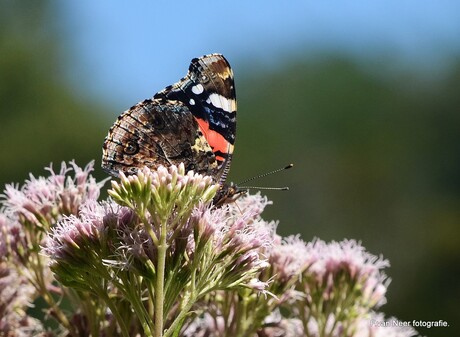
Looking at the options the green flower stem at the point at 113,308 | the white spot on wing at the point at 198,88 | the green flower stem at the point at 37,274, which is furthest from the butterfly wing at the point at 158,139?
the green flower stem at the point at 113,308

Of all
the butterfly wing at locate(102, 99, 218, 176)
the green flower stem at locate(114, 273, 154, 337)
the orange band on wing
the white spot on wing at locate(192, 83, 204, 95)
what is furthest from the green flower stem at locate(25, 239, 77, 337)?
the white spot on wing at locate(192, 83, 204, 95)

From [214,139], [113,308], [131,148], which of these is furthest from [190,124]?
[113,308]

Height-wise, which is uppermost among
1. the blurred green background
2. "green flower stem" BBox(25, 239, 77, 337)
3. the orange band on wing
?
the blurred green background

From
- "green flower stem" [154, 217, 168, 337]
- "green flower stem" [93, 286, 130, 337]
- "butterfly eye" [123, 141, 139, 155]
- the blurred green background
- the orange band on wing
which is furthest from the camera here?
the blurred green background

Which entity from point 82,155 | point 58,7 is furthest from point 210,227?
point 58,7

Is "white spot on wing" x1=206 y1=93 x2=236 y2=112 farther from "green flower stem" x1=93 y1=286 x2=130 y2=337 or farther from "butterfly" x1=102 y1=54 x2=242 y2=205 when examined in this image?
"green flower stem" x1=93 y1=286 x2=130 y2=337

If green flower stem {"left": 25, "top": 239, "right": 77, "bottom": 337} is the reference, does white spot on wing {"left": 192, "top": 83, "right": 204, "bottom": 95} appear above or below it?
Answer: above

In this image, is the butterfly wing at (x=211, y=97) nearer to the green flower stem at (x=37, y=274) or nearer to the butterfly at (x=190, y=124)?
the butterfly at (x=190, y=124)
